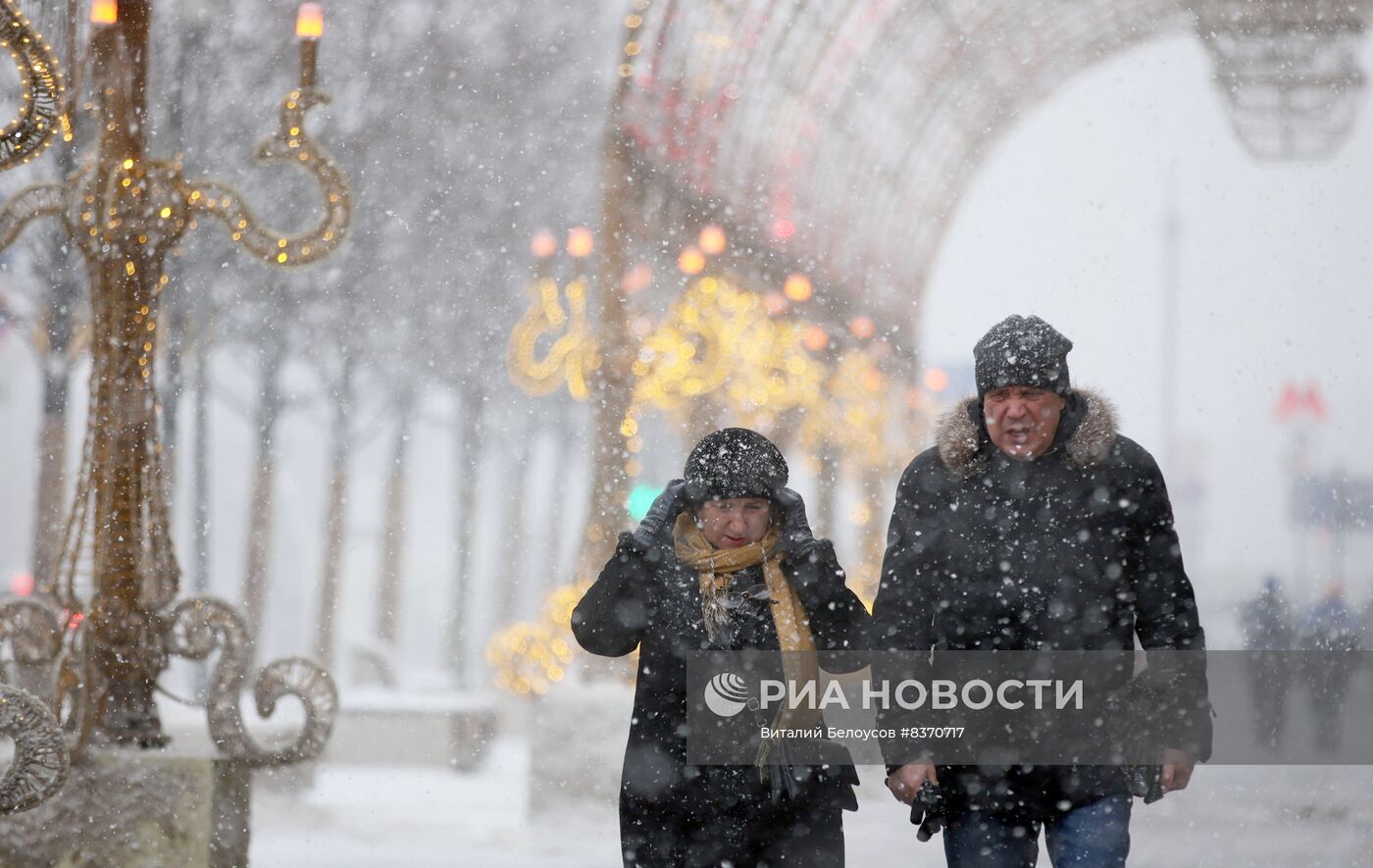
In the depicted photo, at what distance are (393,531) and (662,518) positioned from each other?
13646 mm

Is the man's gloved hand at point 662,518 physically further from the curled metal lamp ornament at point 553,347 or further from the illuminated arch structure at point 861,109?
the illuminated arch structure at point 861,109

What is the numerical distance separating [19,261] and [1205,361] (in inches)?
454

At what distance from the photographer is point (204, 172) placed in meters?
10.3

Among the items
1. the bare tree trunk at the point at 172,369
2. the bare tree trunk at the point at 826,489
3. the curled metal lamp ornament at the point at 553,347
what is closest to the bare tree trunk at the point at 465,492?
the bare tree trunk at the point at 172,369

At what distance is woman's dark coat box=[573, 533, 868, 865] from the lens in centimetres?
321

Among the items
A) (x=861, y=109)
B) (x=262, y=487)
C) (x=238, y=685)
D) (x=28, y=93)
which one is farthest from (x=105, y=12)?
(x=262, y=487)

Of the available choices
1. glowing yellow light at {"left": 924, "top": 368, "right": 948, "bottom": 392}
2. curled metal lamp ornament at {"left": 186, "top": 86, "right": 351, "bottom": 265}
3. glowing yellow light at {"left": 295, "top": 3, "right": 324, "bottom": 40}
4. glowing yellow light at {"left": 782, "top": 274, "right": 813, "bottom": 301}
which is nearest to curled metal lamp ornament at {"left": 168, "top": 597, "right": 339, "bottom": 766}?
curled metal lamp ornament at {"left": 186, "top": 86, "right": 351, "bottom": 265}

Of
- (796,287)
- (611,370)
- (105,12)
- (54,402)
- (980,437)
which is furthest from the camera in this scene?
(54,402)

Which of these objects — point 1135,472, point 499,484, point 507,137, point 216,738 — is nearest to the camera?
point 1135,472

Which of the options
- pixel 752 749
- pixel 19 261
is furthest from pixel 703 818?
pixel 19 261

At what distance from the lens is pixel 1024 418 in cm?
323

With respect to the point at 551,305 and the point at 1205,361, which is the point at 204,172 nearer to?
the point at 551,305

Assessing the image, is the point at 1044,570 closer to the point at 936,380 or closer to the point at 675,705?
the point at 675,705

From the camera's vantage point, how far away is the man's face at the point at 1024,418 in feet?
10.6
